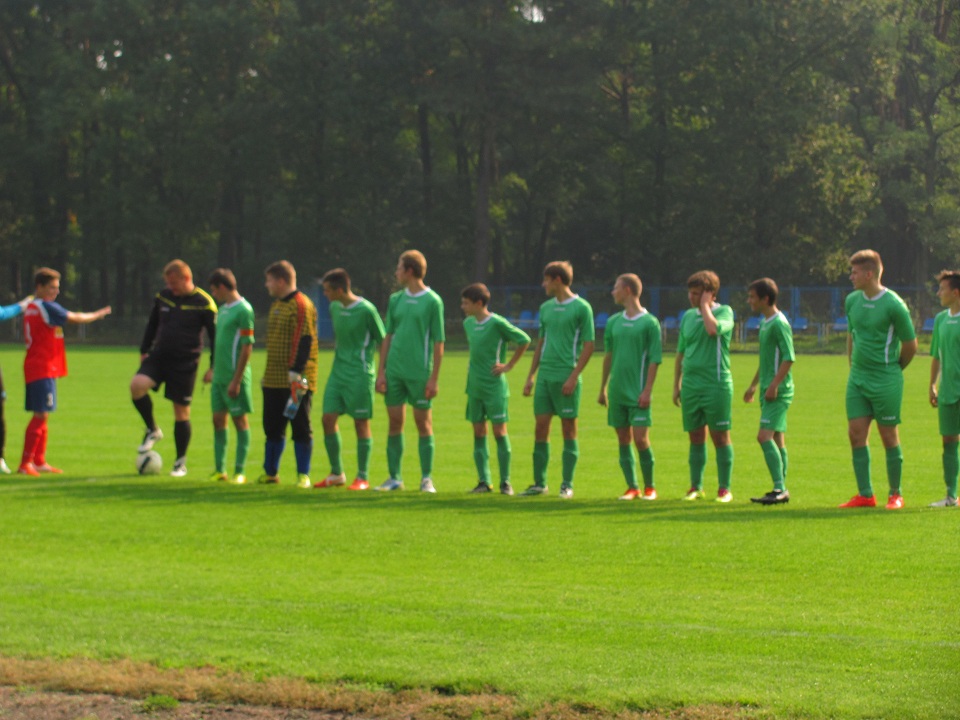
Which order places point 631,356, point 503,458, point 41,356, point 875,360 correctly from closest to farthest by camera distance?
1. point 875,360
2. point 631,356
3. point 503,458
4. point 41,356

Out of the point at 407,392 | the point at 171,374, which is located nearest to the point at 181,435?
the point at 171,374

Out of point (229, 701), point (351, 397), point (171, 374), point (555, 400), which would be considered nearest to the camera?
point (229, 701)

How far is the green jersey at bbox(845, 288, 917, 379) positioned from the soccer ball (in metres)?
6.88

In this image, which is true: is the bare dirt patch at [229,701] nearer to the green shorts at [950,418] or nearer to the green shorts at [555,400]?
the green shorts at [950,418]

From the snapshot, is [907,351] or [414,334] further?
[414,334]

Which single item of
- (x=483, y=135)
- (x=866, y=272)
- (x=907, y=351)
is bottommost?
(x=907, y=351)

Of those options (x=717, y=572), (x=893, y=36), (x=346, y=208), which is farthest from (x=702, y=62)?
(x=717, y=572)

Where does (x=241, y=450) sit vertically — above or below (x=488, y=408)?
below

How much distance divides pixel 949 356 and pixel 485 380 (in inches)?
Result: 154

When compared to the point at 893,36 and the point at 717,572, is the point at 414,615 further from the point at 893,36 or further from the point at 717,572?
the point at 893,36

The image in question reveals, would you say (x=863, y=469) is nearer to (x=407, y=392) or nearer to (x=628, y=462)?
(x=628, y=462)

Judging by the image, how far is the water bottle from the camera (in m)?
12.8

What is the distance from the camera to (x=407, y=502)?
39.5 feet

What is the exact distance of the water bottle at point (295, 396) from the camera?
42.1ft
